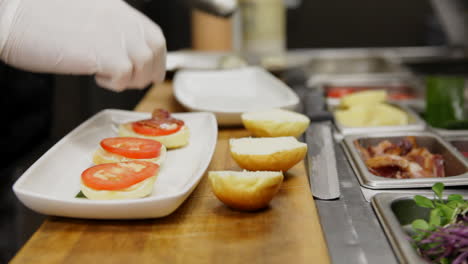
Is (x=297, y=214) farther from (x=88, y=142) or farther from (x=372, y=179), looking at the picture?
(x=88, y=142)

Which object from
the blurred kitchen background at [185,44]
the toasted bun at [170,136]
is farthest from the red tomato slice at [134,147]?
the blurred kitchen background at [185,44]

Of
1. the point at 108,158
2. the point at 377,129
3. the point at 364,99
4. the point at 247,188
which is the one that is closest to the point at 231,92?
the point at 364,99

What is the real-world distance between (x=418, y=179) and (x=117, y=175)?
769 mm

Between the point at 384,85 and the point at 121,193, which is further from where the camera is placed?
the point at 384,85

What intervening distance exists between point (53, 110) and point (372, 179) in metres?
3.08

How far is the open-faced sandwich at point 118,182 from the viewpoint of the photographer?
1148 millimetres

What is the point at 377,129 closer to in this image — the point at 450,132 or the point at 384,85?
the point at 450,132

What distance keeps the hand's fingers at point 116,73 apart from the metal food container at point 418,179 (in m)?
0.72

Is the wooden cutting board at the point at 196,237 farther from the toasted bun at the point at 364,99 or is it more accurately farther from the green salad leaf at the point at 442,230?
the toasted bun at the point at 364,99

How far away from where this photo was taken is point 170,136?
1.58m

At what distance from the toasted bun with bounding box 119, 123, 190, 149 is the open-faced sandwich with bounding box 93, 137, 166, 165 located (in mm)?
100

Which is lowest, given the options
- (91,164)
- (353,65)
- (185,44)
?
(185,44)

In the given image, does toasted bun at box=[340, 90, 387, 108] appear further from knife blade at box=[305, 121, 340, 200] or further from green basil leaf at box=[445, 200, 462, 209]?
green basil leaf at box=[445, 200, 462, 209]

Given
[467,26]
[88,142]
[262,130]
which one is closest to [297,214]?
[262,130]
